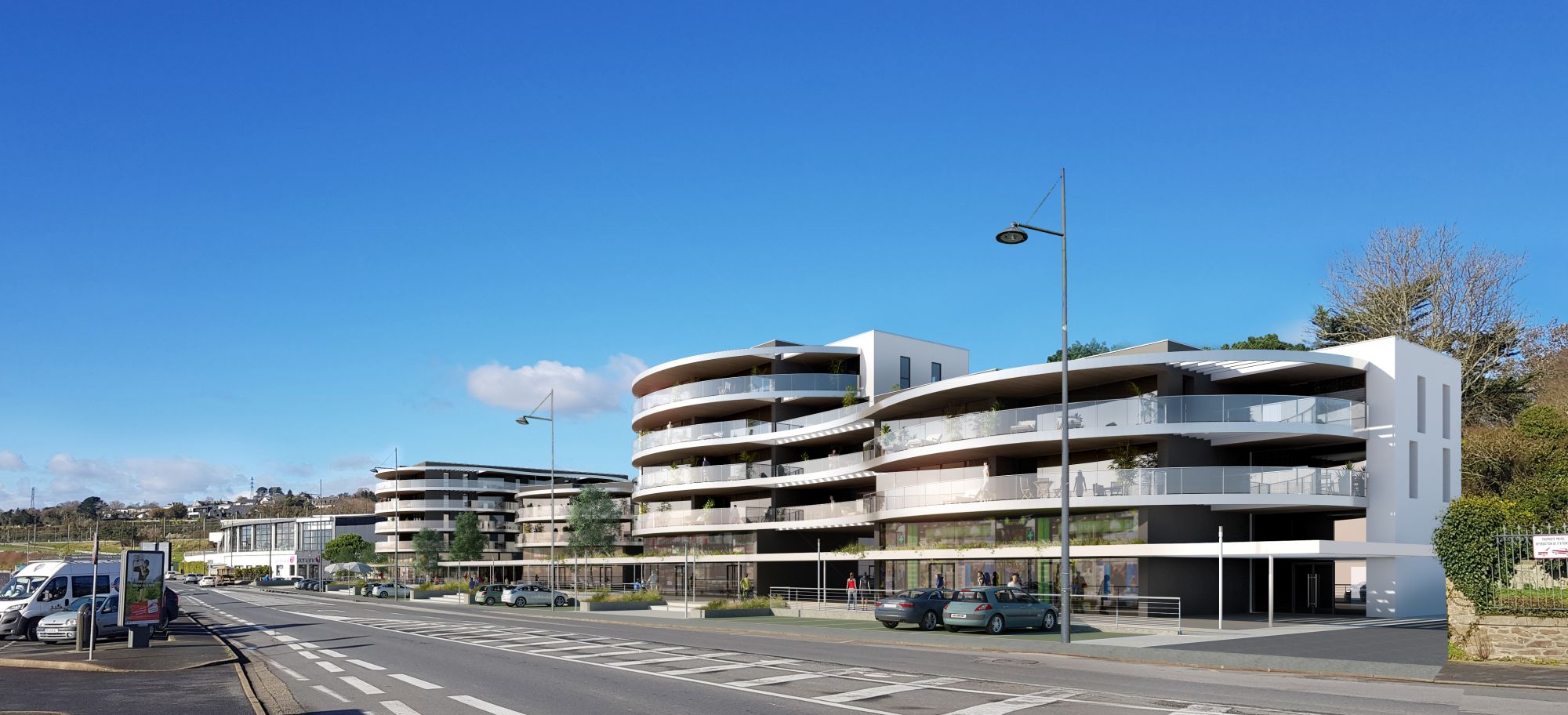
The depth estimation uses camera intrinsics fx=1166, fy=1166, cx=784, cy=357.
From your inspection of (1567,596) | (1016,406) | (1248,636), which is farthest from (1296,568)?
(1567,596)

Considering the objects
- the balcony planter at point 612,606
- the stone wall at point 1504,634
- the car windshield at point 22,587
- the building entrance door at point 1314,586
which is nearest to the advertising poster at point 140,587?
the car windshield at point 22,587

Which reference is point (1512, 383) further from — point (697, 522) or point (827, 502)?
point (697, 522)

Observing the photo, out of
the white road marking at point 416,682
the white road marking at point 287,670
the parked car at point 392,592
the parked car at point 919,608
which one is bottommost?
the parked car at point 392,592

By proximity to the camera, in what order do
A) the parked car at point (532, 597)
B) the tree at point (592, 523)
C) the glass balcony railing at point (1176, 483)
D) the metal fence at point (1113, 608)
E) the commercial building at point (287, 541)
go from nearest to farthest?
the metal fence at point (1113, 608) → the glass balcony railing at point (1176, 483) → the parked car at point (532, 597) → the tree at point (592, 523) → the commercial building at point (287, 541)

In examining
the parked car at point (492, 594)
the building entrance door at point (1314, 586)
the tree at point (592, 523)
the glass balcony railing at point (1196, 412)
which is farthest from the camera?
the tree at point (592, 523)

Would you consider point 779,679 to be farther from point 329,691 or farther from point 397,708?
point 329,691

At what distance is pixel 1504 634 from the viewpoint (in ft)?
69.7

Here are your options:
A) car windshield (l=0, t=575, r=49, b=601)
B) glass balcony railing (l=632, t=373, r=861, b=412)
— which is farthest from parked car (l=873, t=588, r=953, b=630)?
glass balcony railing (l=632, t=373, r=861, b=412)

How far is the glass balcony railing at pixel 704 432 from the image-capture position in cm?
6391

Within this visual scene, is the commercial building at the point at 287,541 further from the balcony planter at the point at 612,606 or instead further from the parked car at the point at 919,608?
the parked car at the point at 919,608

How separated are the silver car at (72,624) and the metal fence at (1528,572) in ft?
100

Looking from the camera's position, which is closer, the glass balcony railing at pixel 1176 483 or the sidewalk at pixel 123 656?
the sidewalk at pixel 123 656

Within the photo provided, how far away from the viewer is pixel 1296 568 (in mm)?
43938

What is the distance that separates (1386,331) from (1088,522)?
29.3m
